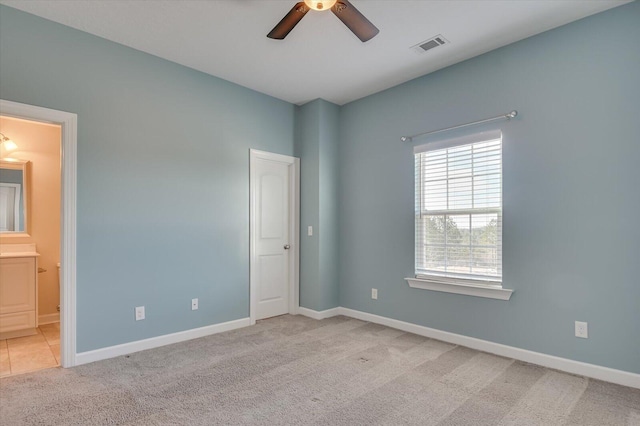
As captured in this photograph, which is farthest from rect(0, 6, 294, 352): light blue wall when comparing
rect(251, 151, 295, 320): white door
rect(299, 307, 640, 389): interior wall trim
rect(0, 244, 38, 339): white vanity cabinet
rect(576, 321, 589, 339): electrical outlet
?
rect(576, 321, 589, 339): electrical outlet

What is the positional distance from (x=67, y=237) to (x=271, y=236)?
2.18 metres

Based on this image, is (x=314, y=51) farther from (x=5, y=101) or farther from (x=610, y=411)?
(x=610, y=411)

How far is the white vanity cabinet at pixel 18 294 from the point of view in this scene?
11.9 feet

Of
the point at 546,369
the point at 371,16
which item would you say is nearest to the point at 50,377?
the point at 371,16

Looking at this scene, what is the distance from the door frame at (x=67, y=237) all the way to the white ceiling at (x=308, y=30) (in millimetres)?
822

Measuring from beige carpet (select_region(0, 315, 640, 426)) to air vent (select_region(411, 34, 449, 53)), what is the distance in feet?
9.25

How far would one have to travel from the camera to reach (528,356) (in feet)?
9.68

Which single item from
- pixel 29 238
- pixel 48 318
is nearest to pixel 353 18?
pixel 29 238

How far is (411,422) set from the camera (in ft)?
6.85

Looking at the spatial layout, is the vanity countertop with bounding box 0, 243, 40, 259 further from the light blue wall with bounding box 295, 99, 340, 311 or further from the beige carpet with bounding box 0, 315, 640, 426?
the light blue wall with bounding box 295, 99, 340, 311

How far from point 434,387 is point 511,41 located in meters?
3.00

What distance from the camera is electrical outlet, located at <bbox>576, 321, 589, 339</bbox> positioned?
2.69 meters

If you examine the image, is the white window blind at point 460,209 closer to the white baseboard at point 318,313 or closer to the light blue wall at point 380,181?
the light blue wall at point 380,181

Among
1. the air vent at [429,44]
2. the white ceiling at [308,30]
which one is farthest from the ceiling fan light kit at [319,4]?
the air vent at [429,44]
